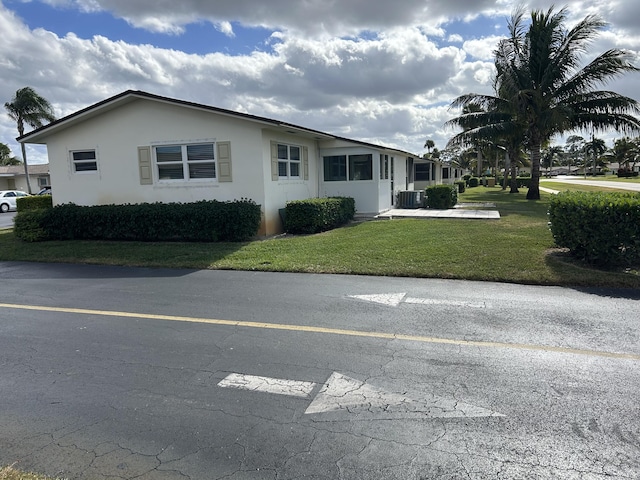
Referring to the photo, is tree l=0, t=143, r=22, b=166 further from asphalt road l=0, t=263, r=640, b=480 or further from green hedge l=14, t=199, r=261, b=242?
asphalt road l=0, t=263, r=640, b=480

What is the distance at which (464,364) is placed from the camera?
414 centimetres

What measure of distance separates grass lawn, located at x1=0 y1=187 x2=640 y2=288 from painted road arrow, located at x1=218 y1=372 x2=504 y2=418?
14.8 feet

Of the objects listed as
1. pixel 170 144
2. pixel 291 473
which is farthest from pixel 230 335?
pixel 170 144

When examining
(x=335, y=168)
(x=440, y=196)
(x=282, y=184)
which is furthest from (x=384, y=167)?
(x=282, y=184)

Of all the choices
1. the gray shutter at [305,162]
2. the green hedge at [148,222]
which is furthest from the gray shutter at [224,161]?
the gray shutter at [305,162]

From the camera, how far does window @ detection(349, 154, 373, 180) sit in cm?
1727

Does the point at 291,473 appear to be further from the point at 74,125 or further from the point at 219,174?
the point at 74,125

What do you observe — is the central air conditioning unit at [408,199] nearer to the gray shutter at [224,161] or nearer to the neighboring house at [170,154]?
the neighboring house at [170,154]

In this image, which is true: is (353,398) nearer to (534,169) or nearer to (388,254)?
(388,254)

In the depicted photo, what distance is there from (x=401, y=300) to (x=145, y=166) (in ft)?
34.0

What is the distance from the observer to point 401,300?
21.0 feet

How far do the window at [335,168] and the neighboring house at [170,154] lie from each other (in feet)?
6.54

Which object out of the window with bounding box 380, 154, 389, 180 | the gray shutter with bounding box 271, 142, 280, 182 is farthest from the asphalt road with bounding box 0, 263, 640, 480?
the window with bounding box 380, 154, 389, 180

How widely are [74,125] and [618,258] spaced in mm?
15382
